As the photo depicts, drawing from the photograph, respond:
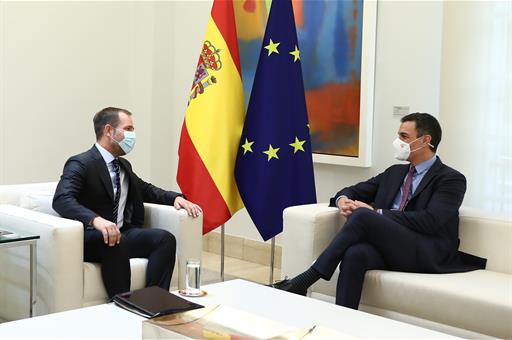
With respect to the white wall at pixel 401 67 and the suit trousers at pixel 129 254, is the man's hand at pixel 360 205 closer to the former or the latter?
the white wall at pixel 401 67

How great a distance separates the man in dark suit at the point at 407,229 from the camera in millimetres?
3689

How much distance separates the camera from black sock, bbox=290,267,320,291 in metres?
3.69

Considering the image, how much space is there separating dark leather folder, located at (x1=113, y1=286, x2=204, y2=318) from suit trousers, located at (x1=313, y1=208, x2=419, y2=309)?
3.84 ft

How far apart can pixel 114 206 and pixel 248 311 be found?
1469 millimetres

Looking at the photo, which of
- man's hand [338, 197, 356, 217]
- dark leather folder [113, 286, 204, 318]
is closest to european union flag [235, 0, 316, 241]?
man's hand [338, 197, 356, 217]

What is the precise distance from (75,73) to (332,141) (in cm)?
223

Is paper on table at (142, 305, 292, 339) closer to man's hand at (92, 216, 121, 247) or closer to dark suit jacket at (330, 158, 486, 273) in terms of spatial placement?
man's hand at (92, 216, 121, 247)

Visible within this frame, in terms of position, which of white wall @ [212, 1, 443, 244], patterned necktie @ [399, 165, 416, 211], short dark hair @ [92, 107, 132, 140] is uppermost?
white wall @ [212, 1, 443, 244]

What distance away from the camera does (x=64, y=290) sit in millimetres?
3482

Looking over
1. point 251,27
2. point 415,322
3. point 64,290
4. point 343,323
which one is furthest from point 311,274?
point 251,27

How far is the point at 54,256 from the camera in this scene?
3457 mm

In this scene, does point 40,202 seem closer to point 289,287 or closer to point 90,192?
point 90,192

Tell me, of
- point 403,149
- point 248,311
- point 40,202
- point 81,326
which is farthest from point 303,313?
point 40,202

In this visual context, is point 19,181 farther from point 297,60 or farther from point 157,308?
point 157,308
